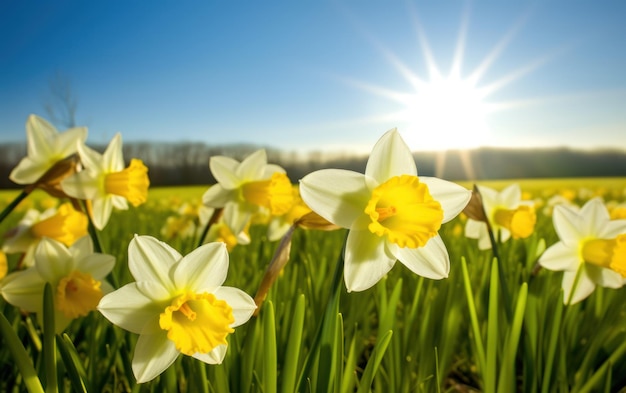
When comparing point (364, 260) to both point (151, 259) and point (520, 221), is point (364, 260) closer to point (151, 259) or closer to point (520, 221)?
point (151, 259)

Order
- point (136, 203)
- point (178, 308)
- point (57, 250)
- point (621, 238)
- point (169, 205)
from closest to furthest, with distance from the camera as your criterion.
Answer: point (178, 308), point (57, 250), point (621, 238), point (136, 203), point (169, 205)

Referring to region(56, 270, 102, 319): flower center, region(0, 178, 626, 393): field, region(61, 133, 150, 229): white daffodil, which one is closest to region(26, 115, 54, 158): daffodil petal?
region(61, 133, 150, 229): white daffodil

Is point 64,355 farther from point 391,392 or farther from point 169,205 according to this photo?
point 169,205

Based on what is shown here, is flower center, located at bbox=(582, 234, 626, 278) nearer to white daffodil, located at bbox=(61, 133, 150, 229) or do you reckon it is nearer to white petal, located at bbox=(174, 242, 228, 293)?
white petal, located at bbox=(174, 242, 228, 293)

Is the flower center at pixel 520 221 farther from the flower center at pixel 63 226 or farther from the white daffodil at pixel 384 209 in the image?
the flower center at pixel 63 226

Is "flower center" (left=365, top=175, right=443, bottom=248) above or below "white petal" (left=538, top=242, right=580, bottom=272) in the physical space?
above

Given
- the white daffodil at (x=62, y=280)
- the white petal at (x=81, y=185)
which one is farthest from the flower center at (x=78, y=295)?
the white petal at (x=81, y=185)

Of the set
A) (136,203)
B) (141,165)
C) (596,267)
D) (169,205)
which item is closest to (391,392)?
(596,267)
